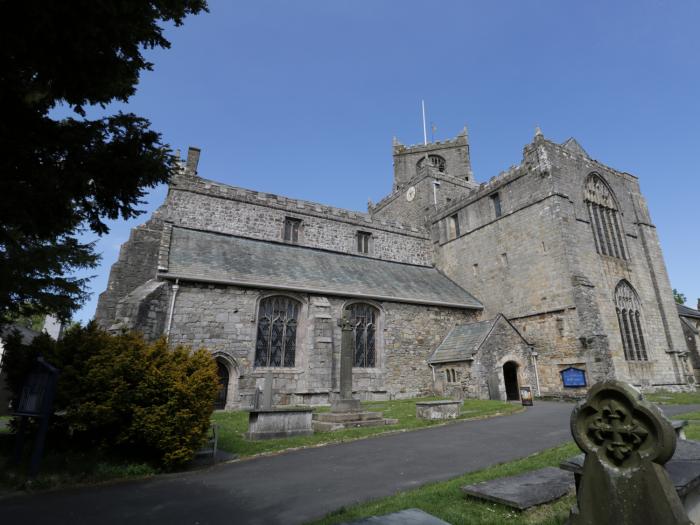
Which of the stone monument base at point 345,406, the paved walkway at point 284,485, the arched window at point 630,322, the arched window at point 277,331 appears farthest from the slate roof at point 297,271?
the paved walkway at point 284,485

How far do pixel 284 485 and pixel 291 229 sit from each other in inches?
692

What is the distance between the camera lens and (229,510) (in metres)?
4.74

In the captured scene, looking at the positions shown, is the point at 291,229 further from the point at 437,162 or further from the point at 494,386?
the point at 437,162

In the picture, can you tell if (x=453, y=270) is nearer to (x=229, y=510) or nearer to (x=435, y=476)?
(x=435, y=476)

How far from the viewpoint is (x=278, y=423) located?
31.0 ft

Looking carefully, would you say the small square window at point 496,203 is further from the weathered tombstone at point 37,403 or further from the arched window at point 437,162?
the weathered tombstone at point 37,403

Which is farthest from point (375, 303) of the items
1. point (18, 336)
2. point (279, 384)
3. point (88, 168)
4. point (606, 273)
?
point (88, 168)

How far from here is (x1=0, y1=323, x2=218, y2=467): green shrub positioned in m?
6.41

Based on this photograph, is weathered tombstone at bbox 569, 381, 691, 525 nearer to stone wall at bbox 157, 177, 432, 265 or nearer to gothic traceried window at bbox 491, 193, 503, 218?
stone wall at bbox 157, 177, 432, 265

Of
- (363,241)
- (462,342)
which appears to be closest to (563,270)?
(462,342)

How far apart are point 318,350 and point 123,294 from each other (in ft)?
27.1

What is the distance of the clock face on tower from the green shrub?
25.5m

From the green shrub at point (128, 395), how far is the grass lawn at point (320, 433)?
5.44 ft

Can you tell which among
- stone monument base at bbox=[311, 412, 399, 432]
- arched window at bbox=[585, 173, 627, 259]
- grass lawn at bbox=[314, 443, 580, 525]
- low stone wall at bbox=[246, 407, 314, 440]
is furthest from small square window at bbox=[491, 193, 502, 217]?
grass lawn at bbox=[314, 443, 580, 525]
